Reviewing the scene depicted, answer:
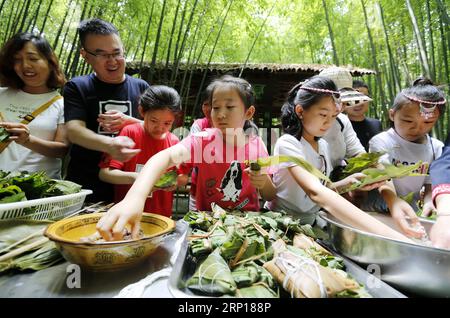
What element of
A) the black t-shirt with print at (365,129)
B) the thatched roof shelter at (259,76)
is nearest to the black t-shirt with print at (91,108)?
the black t-shirt with print at (365,129)

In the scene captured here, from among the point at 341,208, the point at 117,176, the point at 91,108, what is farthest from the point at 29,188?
the point at 341,208

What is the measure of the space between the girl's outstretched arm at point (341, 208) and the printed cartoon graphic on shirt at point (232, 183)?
424mm

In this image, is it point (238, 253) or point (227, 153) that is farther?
point (227, 153)

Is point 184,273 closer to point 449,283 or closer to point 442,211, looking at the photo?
point 449,283

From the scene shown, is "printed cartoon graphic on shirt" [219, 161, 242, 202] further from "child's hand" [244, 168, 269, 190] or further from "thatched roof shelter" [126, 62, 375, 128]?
"thatched roof shelter" [126, 62, 375, 128]

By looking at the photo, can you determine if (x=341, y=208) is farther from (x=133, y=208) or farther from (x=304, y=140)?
(x=133, y=208)

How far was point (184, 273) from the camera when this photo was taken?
872 mm

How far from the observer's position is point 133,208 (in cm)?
96

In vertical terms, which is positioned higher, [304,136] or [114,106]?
[114,106]

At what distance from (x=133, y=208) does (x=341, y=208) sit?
881 mm

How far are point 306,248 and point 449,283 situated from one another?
42cm

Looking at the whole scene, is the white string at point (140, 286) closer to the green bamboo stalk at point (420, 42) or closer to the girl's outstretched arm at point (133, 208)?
the girl's outstretched arm at point (133, 208)

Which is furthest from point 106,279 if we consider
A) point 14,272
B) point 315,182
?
point 315,182

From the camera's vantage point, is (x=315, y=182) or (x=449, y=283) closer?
(x=449, y=283)
